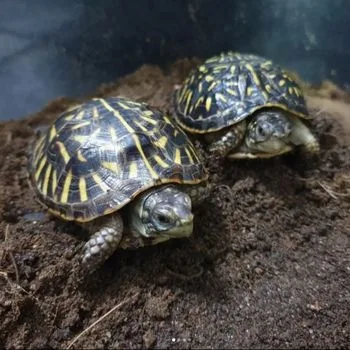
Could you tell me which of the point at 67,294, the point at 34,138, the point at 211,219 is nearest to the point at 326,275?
the point at 211,219

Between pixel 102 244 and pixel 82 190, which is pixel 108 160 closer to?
pixel 82 190

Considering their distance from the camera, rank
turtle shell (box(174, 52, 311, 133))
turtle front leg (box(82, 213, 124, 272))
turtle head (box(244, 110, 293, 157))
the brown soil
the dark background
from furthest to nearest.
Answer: the dark background
turtle shell (box(174, 52, 311, 133))
turtle head (box(244, 110, 293, 157))
turtle front leg (box(82, 213, 124, 272))
the brown soil

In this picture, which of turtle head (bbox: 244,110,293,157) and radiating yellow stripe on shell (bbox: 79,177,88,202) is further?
turtle head (bbox: 244,110,293,157)

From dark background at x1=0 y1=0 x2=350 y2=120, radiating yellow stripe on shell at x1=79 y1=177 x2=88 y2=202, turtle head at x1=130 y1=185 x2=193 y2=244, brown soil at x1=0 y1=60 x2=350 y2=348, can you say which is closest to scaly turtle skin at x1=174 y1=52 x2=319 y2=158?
brown soil at x1=0 y1=60 x2=350 y2=348

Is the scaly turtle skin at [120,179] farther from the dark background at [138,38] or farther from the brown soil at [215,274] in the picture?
the dark background at [138,38]

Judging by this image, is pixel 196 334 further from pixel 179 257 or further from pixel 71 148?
pixel 71 148

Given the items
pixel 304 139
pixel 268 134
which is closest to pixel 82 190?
pixel 268 134

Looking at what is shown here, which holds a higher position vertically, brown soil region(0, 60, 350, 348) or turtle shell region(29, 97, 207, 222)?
turtle shell region(29, 97, 207, 222)

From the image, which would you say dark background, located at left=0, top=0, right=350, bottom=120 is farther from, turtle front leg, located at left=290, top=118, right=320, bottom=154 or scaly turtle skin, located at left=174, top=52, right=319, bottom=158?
turtle front leg, located at left=290, top=118, right=320, bottom=154
